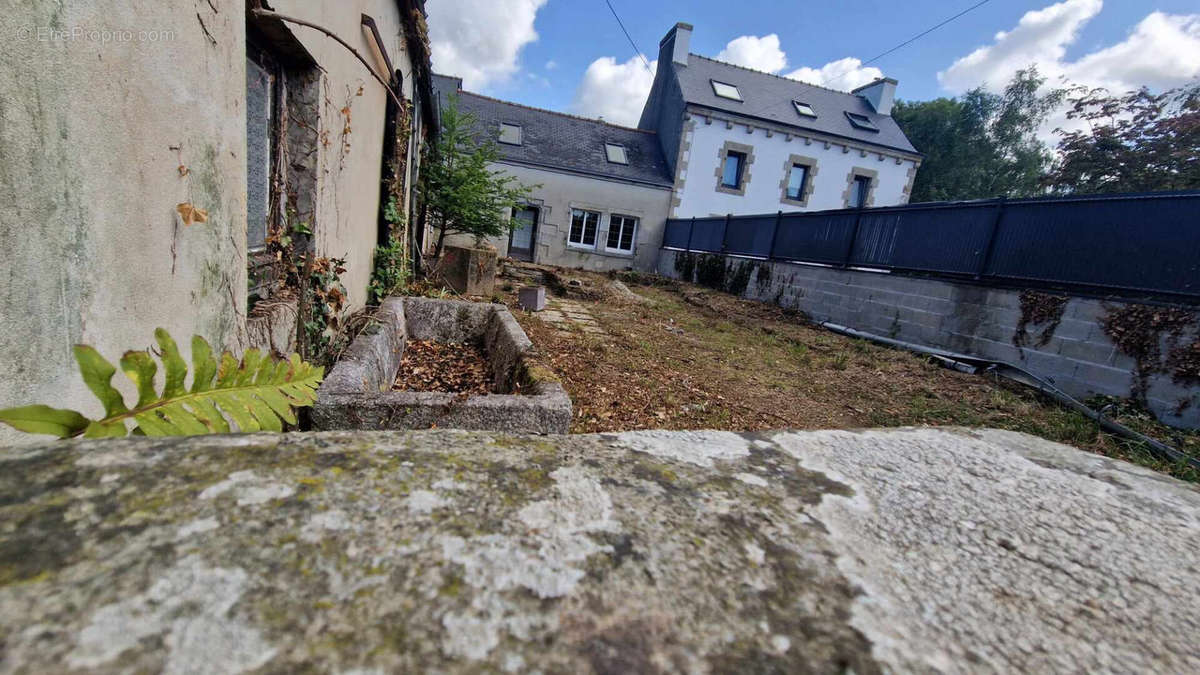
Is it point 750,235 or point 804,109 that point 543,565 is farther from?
point 804,109

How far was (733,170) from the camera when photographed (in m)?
18.4

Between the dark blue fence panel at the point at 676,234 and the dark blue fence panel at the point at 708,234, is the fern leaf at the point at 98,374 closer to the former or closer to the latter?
the dark blue fence panel at the point at 708,234

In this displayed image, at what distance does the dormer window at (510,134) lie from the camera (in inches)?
668

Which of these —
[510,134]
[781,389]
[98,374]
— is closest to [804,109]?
[510,134]

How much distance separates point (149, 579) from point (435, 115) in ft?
30.6

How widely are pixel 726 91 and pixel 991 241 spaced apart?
14.7 m

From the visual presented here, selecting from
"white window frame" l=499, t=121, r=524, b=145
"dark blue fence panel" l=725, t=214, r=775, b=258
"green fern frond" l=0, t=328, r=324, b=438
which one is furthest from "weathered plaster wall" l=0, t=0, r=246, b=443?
"white window frame" l=499, t=121, r=524, b=145

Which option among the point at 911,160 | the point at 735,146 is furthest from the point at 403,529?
the point at 911,160

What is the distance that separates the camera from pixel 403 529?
559mm

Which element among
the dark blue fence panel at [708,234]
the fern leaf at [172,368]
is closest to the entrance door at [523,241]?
the dark blue fence panel at [708,234]

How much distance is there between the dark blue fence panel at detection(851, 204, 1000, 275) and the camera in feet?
20.7

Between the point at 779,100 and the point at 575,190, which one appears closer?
the point at 575,190

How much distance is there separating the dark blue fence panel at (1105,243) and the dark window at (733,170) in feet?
42.9

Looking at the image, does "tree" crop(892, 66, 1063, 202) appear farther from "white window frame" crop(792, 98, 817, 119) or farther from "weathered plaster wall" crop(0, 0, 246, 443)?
"weathered plaster wall" crop(0, 0, 246, 443)
